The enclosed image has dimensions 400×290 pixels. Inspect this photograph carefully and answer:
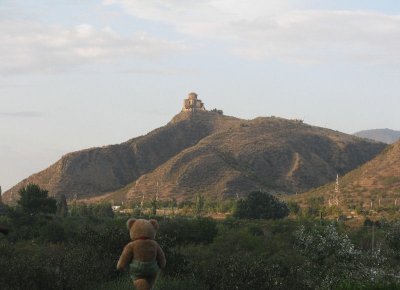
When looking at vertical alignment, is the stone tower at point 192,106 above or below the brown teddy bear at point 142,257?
above

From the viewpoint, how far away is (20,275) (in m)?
15.1

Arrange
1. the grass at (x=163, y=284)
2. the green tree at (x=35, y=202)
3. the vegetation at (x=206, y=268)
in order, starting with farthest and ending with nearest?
1. the green tree at (x=35, y=202)
2. the vegetation at (x=206, y=268)
3. the grass at (x=163, y=284)

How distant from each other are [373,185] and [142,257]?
80.8 meters

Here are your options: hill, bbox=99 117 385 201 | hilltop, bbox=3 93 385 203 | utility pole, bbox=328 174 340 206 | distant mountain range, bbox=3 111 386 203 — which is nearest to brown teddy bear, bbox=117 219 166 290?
utility pole, bbox=328 174 340 206

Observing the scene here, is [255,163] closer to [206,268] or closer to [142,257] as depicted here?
[206,268]

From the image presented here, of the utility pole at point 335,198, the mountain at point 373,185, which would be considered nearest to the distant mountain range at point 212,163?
the mountain at point 373,185

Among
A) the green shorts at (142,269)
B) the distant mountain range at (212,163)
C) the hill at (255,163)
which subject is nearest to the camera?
the green shorts at (142,269)

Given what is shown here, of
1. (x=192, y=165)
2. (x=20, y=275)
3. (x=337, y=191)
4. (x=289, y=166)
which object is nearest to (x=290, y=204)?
(x=337, y=191)

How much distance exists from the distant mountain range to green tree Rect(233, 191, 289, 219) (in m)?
24.0

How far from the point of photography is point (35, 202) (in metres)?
60.7

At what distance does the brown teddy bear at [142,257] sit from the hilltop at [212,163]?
→ 86.2 metres

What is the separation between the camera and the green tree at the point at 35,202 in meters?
59.9

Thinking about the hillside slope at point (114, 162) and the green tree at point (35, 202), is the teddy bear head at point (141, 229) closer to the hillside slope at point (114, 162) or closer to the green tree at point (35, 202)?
the green tree at point (35, 202)

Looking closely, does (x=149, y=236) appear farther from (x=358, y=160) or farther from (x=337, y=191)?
(x=358, y=160)
